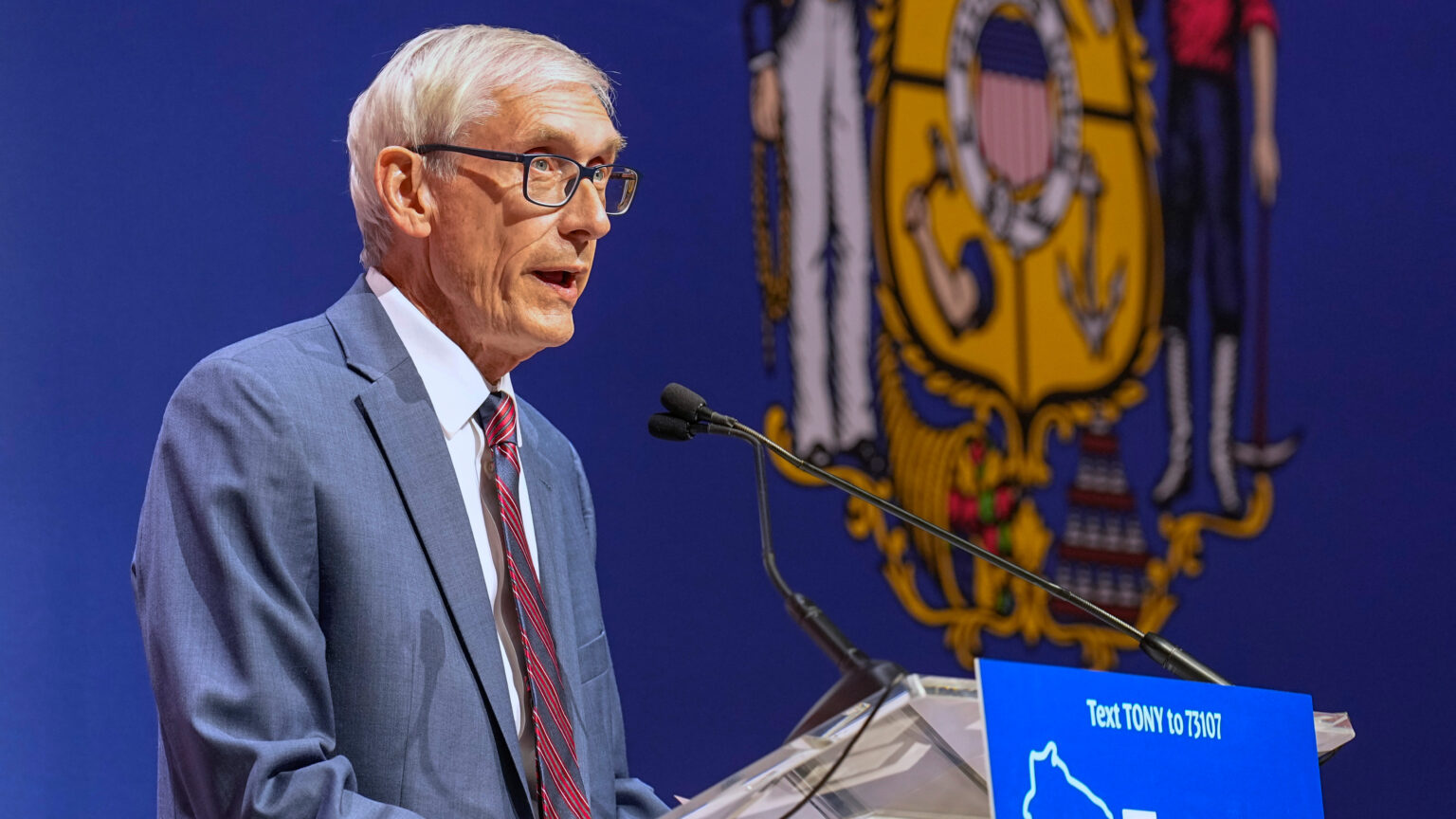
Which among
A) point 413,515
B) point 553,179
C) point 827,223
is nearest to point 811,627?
point 413,515

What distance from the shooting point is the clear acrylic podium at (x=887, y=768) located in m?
1.12

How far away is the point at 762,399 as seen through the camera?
2945 millimetres

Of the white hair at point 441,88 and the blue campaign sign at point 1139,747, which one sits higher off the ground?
the white hair at point 441,88

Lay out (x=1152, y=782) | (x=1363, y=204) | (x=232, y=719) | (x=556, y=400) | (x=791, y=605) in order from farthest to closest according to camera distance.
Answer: (x=1363, y=204) < (x=556, y=400) < (x=791, y=605) < (x=232, y=719) < (x=1152, y=782)

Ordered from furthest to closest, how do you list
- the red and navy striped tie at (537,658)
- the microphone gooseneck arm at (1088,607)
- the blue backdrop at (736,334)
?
the blue backdrop at (736,334) → the red and navy striped tie at (537,658) → the microphone gooseneck arm at (1088,607)

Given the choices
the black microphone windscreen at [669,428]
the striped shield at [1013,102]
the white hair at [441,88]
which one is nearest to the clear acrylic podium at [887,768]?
the black microphone windscreen at [669,428]

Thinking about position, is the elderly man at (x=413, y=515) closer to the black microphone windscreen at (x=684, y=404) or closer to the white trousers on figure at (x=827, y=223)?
the black microphone windscreen at (x=684, y=404)

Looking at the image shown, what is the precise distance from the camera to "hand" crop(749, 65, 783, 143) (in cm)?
295

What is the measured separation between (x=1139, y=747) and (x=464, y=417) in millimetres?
915

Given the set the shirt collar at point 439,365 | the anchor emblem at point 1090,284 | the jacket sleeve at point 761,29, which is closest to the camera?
the shirt collar at point 439,365

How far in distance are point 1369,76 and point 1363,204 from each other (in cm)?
28

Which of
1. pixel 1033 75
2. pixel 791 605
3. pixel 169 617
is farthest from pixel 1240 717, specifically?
pixel 1033 75

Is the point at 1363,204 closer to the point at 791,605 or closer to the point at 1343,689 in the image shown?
the point at 1343,689

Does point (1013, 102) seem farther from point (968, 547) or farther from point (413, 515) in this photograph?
point (413, 515)
